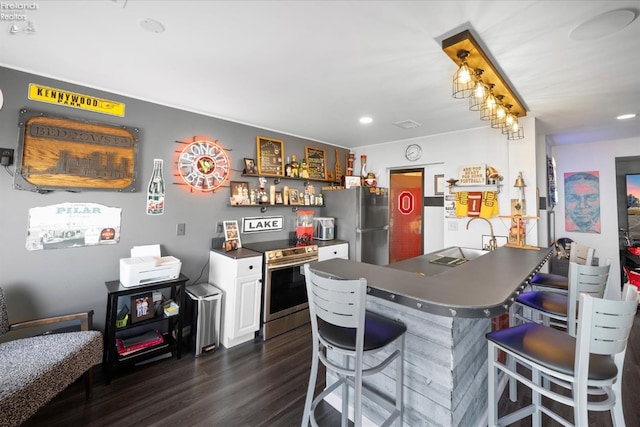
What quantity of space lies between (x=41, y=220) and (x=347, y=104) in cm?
284

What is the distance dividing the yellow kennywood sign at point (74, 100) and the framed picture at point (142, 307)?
170 centimetres

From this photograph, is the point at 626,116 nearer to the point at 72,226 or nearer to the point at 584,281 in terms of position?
the point at 584,281

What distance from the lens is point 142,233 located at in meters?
2.63

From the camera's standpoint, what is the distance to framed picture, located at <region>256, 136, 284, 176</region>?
3490 mm

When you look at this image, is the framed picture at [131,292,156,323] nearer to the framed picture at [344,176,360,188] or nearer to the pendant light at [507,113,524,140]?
the framed picture at [344,176,360,188]

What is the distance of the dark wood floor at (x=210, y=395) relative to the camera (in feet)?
5.75

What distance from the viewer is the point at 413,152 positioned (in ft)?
13.1

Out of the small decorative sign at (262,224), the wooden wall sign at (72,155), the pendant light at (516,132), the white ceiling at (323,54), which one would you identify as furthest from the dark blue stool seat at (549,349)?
the wooden wall sign at (72,155)

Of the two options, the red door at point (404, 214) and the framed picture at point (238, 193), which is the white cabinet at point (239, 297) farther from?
the red door at point (404, 214)

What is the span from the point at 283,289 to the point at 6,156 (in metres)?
2.53

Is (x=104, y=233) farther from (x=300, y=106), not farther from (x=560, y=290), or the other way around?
(x=560, y=290)

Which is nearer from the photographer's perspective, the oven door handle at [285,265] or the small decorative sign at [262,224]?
the oven door handle at [285,265]

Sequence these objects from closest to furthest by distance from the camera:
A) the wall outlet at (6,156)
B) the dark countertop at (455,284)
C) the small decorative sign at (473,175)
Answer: the dark countertop at (455,284), the wall outlet at (6,156), the small decorative sign at (473,175)

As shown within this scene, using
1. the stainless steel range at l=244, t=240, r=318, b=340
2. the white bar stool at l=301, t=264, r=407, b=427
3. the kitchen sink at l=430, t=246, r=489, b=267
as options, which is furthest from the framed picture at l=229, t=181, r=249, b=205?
the kitchen sink at l=430, t=246, r=489, b=267
